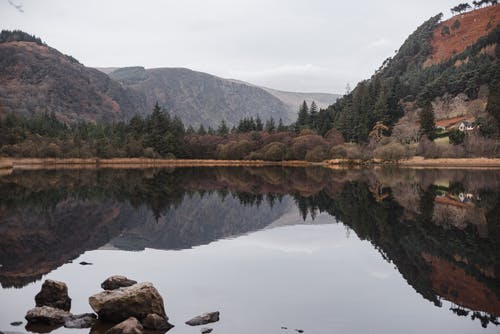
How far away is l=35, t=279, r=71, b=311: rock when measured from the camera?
484 inches

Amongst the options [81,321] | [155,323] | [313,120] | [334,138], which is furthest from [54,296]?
[313,120]

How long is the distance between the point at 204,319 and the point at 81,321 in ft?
9.89

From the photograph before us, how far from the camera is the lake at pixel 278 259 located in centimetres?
1181

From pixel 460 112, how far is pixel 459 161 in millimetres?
46013

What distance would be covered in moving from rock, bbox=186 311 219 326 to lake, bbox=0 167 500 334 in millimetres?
237

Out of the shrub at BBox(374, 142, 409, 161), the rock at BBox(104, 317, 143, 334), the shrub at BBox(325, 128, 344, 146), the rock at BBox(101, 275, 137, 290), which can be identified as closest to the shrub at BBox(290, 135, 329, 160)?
the shrub at BBox(325, 128, 344, 146)

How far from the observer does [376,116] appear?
139875mm

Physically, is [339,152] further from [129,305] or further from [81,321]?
[81,321]

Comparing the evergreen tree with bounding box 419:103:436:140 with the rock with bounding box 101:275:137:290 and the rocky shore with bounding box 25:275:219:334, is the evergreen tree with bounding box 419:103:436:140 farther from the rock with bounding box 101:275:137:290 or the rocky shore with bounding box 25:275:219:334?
the rocky shore with bounding box 25:275:219:334

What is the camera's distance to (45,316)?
36.7ft

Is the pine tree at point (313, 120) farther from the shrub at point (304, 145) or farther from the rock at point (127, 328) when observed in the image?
the rock at point (127, 328)

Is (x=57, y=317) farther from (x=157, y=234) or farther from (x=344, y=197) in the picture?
(x=344, y=197)

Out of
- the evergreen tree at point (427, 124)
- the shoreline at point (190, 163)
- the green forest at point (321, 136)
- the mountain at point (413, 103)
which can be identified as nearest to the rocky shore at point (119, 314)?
the shoreline at point (190, 163)

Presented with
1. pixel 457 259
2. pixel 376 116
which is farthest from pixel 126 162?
pixel 457 259
